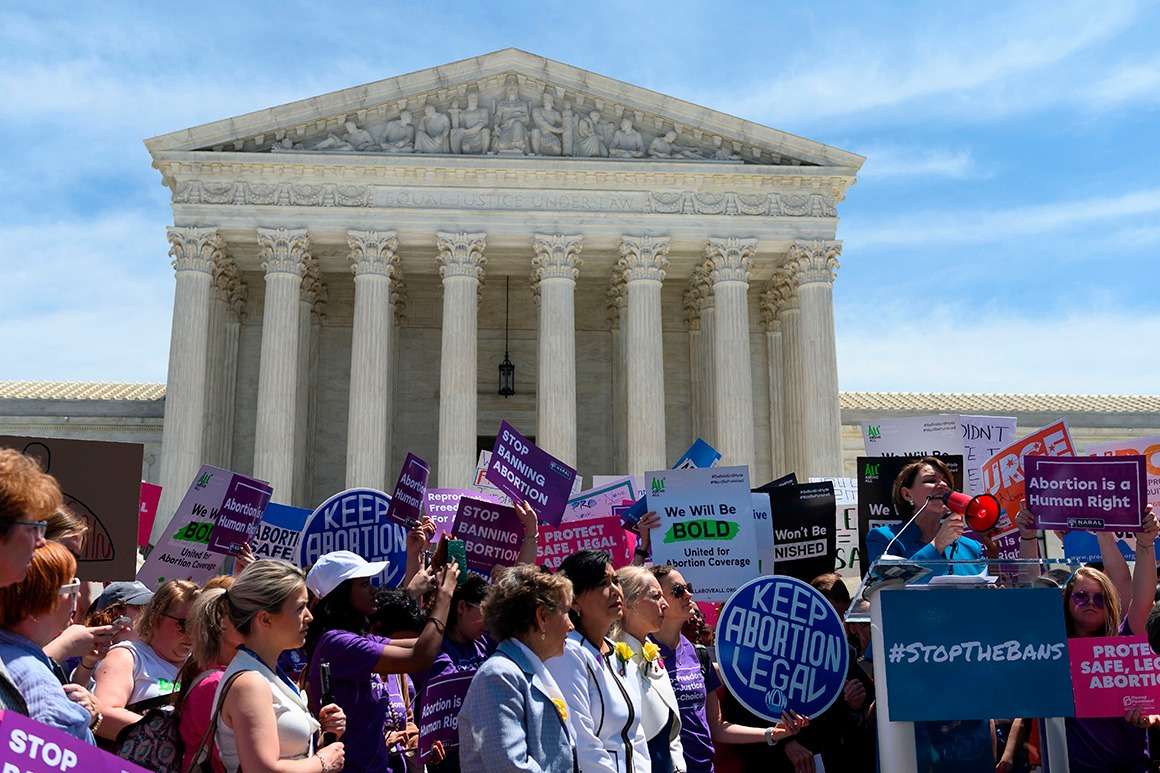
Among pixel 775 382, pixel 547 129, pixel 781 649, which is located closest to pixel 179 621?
pixel 781 649

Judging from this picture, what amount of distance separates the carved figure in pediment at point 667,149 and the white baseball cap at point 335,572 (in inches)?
1120

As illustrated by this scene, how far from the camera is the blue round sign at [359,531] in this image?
11.1 metres

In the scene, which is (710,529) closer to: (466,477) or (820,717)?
(820,717)

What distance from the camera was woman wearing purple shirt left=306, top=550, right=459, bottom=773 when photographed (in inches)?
246

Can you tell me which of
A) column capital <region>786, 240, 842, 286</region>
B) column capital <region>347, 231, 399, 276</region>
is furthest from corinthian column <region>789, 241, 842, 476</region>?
column capital <region>347, 231, 399, 276</region>

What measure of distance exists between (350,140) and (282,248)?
150 inches

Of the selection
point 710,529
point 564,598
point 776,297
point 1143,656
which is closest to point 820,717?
point 1143,656

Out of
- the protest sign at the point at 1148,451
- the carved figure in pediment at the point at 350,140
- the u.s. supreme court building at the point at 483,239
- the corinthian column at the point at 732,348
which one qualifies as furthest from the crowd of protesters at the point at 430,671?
the carved figure in pediment at the point at 350,140

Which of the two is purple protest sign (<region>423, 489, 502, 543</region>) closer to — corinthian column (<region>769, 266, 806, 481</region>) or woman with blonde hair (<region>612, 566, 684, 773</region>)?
woman with blonde hair (<region>612, 566, 684, 773</region>)

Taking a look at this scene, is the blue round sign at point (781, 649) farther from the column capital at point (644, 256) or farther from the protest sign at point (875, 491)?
the column capital at point (644, 256)

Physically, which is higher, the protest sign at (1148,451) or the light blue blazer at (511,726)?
the protest sign at (1148,451)

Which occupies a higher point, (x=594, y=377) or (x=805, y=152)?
(x=805, y=152)

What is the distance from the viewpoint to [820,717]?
27.3 ft

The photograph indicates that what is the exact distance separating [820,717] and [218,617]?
468cm
